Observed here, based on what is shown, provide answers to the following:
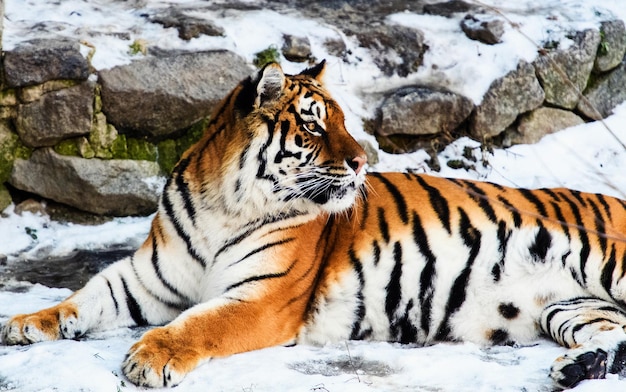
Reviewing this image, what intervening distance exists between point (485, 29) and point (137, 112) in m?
2.87

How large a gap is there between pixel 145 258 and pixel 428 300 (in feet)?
4.18

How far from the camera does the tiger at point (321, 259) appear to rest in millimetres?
3686

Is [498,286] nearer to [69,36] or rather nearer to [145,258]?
[145,258]

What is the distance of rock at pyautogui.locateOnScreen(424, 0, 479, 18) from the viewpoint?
721cm

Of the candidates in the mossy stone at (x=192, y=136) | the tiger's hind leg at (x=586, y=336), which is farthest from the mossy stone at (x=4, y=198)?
the tiger's hind leg at (x=586, y=336)

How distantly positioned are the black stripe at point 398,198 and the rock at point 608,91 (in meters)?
3.37

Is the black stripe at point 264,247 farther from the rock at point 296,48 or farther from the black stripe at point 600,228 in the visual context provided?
the rock at point 296,48

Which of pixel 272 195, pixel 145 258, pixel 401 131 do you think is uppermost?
pixel 272 195

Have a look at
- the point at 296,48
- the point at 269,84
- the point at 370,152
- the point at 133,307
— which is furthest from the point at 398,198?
the point at 296,48

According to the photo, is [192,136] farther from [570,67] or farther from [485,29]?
[570,67]

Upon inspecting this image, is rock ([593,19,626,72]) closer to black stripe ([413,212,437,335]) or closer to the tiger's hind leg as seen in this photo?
the tiger's hind leg

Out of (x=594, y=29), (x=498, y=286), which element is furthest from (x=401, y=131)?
(x=498, y=286)

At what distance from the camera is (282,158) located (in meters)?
3.76

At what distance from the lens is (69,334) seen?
3.63 metres
